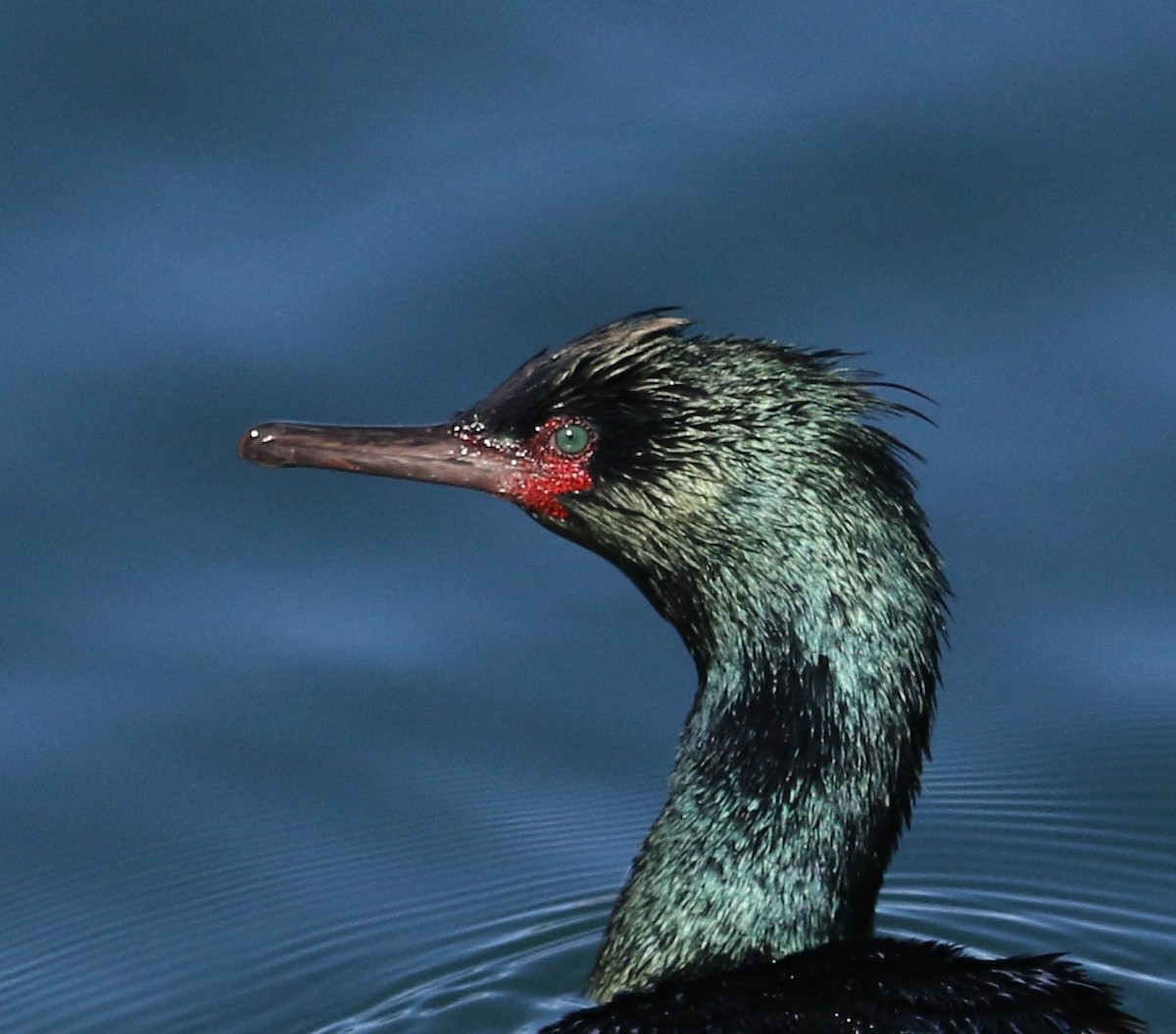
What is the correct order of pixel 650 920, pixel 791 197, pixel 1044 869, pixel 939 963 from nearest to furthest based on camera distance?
pixel 939 963, pixel 650 920, pixel 1044 869, pixel 791 197

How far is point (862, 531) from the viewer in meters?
7.18

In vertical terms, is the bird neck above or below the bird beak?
below

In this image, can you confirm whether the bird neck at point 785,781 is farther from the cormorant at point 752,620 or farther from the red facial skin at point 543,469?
the red facial skin at point 543,469

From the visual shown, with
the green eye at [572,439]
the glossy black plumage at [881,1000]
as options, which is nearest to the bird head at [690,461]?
the green eye at [572,439]

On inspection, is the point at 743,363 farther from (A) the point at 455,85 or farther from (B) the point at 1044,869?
(A) the point at 455,85

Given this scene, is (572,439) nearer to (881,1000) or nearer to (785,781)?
(785,781)

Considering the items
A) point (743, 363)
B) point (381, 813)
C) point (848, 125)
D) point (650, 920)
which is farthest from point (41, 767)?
point (848, 125)

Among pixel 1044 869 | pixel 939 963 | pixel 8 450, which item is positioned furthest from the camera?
pixel 8 450

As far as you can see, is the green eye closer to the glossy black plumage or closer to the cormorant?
the cormorant

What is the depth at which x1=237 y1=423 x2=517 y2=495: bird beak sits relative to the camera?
7.55 m

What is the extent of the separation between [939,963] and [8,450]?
3.83 m

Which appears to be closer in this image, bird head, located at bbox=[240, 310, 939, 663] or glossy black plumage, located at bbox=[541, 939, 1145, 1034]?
glossy black plumage, located at bbox=[541, 939, 1145, 1034]

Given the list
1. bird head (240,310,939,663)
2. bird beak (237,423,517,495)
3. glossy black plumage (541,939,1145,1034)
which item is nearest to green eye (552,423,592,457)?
bird head (240,310,939,663)

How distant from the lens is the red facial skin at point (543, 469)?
24.5ft
